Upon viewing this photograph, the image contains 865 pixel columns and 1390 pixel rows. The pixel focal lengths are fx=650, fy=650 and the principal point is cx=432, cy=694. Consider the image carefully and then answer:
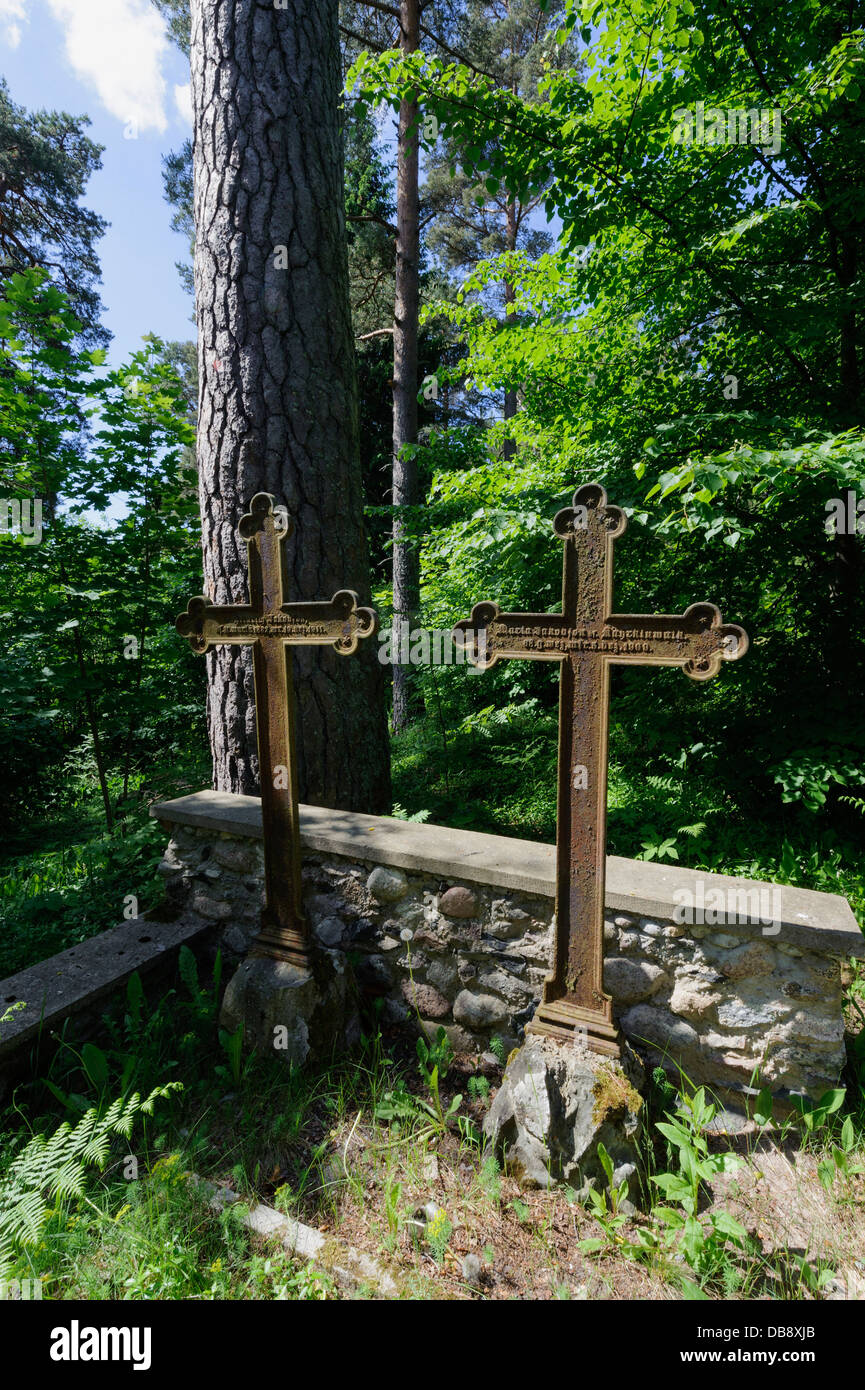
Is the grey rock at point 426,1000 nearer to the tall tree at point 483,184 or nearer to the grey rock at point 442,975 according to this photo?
the grey rock at point 442,975

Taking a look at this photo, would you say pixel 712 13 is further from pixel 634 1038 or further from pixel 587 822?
A: pixel 634 1038

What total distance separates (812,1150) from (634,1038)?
1.96 ft

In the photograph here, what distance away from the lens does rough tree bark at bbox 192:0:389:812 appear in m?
3.20

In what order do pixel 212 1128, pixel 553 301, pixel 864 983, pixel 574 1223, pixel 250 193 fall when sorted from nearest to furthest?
pixel 574 1223, pixel 212 1128, pixel 864 983, pixel 250 193, pixel 553 301

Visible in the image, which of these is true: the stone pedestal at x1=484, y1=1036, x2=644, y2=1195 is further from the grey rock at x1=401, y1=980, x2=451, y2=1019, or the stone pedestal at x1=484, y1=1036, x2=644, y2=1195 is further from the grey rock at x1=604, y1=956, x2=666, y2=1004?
the grey rock at x1=401, y1=980, x2=451, y2=1019

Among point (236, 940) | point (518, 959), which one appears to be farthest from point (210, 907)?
point (518, 959)

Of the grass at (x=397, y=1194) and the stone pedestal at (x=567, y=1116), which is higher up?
the stone pedestal at (x=567, y=1116)

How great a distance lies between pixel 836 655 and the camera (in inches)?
153

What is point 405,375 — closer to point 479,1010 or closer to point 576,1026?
point 479,1010

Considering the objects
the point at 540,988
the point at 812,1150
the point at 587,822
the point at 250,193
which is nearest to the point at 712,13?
the point at 250,193

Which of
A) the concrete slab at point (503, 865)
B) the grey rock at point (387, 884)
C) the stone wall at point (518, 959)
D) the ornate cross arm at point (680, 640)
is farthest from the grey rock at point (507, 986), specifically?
the ornate cross arm at point (680, 640)

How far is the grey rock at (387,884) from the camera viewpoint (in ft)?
8.78

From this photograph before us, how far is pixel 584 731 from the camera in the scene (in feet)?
7.16

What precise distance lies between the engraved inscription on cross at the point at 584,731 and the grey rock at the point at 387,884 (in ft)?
2.34
